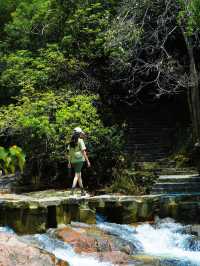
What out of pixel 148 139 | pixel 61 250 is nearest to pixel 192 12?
pixel 61 250

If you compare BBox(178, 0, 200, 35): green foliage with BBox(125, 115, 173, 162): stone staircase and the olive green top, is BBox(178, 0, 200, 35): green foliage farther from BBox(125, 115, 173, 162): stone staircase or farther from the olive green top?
BBox(125, 115, 173, 162): stone staircase

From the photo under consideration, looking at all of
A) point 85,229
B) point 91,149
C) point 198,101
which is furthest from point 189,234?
point 198,101

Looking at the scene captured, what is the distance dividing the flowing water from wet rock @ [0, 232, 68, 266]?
87cm

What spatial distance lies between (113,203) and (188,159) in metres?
4.68

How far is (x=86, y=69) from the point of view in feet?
61.9

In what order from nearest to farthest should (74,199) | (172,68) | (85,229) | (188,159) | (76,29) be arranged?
1. (85,229)
2. (74,199)
3. (172,68)
4. (188,159)
5. (76,29)

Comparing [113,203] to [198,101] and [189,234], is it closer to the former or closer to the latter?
[189,234]

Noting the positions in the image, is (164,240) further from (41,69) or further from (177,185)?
(41,69)

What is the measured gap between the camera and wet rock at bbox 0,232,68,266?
8.54m

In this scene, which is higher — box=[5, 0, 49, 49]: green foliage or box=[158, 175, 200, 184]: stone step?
box=[5, 0, 49, 49]: green foliage

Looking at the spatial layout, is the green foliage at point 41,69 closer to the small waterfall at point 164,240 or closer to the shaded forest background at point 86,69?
the shaded forest background at point 86,69

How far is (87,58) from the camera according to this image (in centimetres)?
1895

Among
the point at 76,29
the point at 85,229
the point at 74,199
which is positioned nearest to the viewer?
the point at 85,229

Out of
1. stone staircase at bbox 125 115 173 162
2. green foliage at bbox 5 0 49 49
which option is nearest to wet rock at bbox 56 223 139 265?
stone staircase at bbox 125 115 173 162
